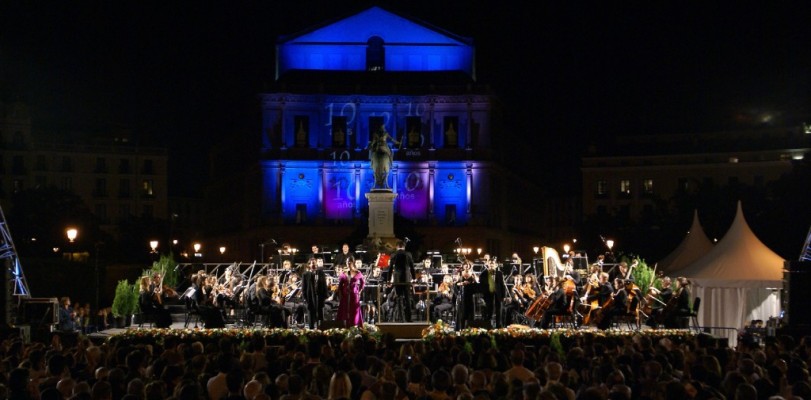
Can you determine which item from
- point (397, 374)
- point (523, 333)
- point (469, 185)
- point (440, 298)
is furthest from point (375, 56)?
point (397, 374)

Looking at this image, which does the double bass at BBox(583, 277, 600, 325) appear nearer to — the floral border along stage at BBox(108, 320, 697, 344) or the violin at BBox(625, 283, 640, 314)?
the violin at BBox(625, 283, 640, 314)

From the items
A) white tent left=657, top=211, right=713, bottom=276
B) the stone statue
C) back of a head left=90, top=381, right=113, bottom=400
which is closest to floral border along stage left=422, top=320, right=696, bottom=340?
white tent left=657, top=211, right=713, bottom=276

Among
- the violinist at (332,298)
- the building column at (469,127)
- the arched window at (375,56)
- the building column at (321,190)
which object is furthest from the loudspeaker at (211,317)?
the arched window at (375,56)

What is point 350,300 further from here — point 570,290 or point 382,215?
point 382,215

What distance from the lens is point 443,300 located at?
34562mm

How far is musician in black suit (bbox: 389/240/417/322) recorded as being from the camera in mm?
34219

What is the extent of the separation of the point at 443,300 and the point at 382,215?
58.1 feet

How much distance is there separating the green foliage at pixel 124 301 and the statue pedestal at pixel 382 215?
51.8 ft

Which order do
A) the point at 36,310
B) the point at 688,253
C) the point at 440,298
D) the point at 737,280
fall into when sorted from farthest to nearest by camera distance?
the point at 688,253
the point at 737,280
the point at 440,298
the point at 36,310

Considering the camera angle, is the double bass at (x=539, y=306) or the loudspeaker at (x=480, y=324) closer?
the loudspeaker at (x=480, y=324)

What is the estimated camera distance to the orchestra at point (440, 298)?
105ft

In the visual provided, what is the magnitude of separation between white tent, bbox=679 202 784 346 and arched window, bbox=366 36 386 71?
70798 millimetres

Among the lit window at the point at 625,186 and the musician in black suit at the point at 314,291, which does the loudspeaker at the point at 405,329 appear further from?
the lit window at the point at 625,186

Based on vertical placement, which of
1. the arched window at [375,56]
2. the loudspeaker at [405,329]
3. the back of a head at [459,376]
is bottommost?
the loudspeaker at [405,329]
